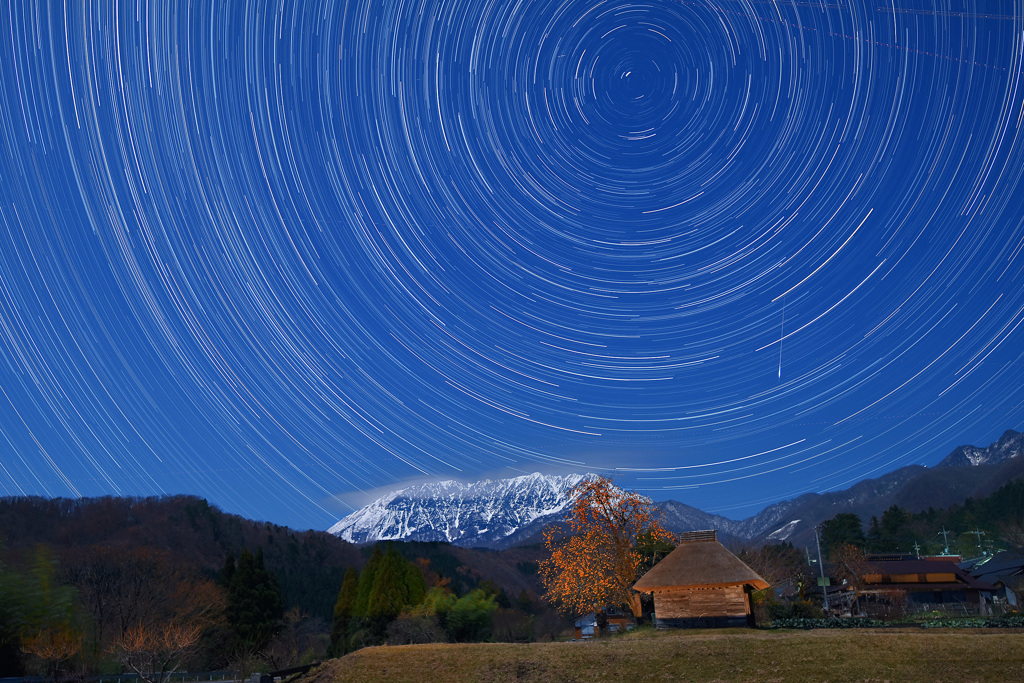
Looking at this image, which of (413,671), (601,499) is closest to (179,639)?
(413,671)

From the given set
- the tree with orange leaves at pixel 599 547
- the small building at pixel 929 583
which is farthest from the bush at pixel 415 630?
the small building at pixel 929 583

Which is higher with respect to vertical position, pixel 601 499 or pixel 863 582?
pixel 601 499

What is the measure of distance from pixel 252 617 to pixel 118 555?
14.7m

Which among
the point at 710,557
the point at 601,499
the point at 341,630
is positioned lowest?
the point at 341,630

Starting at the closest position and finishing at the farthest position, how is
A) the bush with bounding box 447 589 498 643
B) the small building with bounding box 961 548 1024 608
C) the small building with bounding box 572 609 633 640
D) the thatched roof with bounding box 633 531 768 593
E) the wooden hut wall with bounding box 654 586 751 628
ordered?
the wooden hut wall with bounding box 654 586 751 628 → the thatched roof with bounding box 633 531 768 593 → the small building with bounding box 572 609 633 640 → the bush with bounding box 447 589 498 643 → the small building with bounding box 961 548 1024 608

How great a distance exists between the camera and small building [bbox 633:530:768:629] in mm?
33438

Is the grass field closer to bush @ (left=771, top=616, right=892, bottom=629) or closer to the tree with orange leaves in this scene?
bush @ (left=771, top=616, right=892, bottom=629)

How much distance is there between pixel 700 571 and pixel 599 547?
991 centimetres

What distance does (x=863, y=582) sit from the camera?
3137 inches

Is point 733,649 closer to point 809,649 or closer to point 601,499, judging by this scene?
point 809,649

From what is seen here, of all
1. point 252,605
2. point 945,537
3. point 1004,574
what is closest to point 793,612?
point 252,605

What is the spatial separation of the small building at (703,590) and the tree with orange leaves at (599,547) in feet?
21.6

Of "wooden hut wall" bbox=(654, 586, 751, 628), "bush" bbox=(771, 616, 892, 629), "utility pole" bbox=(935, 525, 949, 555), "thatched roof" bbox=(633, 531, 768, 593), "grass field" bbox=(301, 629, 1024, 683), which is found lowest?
"grass field" bbox=(301, 629, 1024, 683)

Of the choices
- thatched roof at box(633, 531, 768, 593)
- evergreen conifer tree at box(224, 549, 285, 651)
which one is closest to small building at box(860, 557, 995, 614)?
thatched roof at box(633, 531, 768, 593)
